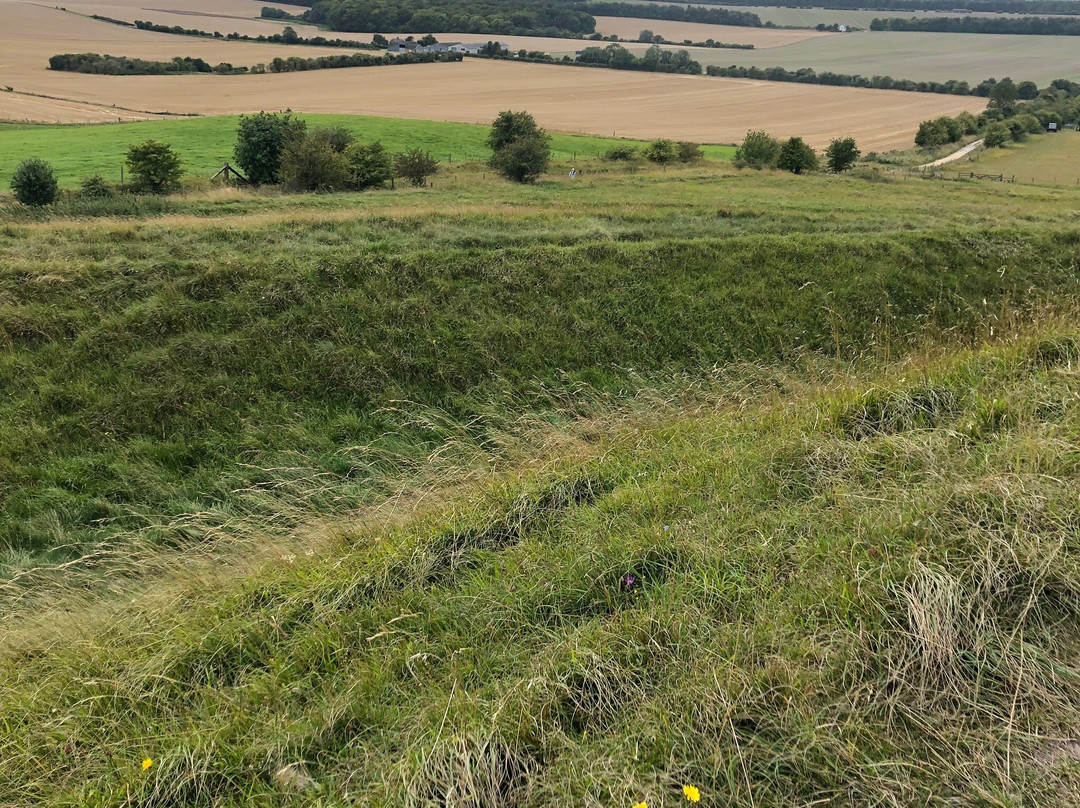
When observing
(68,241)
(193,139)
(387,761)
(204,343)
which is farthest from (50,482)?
(193,139)

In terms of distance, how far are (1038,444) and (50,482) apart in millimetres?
9818

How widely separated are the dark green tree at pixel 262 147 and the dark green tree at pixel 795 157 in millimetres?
33608

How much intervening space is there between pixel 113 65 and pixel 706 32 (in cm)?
12362

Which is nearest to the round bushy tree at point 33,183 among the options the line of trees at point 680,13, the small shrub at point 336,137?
the small shrub at point 336,137

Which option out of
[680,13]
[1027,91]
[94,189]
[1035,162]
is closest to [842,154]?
[1035,162]

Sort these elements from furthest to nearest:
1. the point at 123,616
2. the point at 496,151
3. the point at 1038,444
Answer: the point at 496,151, the point at 123,616, the point at 1038,444

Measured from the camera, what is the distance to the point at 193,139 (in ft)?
139

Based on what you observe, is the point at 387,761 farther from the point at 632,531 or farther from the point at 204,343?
the point at 204,343

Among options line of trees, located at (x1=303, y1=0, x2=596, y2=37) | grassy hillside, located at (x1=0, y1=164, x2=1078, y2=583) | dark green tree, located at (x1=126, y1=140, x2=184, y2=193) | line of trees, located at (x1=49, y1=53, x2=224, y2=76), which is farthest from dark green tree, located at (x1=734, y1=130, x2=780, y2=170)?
line of trees, located at (x1=303, y1=0, x2=596, y2=37)

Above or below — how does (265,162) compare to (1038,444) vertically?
above

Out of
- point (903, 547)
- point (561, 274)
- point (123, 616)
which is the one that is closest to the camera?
point (903, 547)

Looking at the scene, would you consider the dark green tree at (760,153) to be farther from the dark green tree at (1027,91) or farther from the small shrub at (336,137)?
the dark green tree at (1027,91)

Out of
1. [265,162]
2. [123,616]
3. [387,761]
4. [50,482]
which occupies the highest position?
[265,162]

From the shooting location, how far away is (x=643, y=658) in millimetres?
2854
